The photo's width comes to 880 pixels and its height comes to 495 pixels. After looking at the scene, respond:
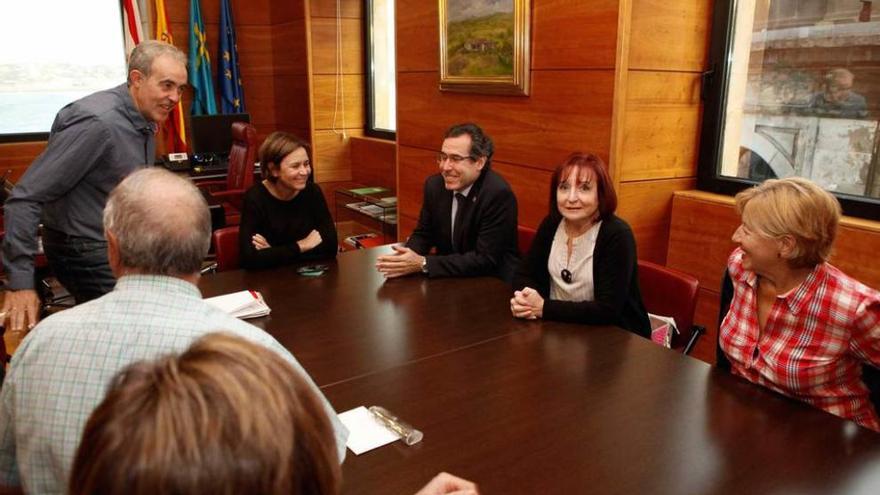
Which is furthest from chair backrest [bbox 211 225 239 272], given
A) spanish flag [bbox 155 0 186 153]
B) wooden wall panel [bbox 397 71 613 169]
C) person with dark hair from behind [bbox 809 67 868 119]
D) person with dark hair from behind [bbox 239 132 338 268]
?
spanish flag [bbox 155 0 186 153]

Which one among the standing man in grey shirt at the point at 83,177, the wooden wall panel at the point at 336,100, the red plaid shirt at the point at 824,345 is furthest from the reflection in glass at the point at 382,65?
the red plaid shirt at the point at 824,345

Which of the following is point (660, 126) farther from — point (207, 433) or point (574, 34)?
point (207, 433)

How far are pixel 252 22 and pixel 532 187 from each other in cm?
425

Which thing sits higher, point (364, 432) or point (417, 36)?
point (417, 36)

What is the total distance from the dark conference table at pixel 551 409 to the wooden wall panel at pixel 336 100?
3.96 metres

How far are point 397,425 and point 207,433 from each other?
890mm

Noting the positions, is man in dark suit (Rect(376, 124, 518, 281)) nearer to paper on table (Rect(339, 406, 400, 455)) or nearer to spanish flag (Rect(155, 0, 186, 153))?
paper on table (Rect(339, 406, 400, 455))

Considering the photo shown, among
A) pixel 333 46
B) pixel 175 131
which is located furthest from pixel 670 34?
pixel 175 131

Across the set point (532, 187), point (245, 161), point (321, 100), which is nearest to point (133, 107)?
point (532, 187)

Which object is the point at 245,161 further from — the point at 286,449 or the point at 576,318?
the point at 286,449

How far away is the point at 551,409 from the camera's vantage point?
147cm

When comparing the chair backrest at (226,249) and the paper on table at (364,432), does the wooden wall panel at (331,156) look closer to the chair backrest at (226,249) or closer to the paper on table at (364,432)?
the chair backrest at (226,249)

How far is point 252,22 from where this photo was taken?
6.41 m

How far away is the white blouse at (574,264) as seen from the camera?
221cm
